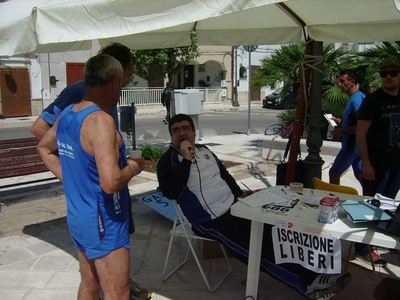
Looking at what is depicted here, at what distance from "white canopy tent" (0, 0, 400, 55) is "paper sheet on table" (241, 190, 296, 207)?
1.25 metres

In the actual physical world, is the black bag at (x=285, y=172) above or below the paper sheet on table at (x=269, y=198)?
below

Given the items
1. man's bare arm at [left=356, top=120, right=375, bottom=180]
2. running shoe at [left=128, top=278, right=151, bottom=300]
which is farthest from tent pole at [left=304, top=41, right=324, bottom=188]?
running shoe at [left=128, top=278, right=151, bottom=300]

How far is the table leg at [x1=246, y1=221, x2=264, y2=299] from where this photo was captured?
2.73 metres

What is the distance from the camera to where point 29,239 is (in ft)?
13.6

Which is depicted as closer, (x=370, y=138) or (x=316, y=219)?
(x=316, y=219)

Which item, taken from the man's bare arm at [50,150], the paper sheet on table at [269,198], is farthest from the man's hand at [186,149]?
the man's bare arm at [50,150]

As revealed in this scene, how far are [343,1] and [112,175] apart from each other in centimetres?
256

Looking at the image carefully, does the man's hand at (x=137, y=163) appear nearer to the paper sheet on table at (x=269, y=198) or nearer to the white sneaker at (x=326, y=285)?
the paper sheet on table at (x=269, y=198)

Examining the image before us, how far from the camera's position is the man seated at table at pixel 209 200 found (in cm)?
276

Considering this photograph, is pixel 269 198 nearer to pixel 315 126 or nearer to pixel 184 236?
pixel 184 236

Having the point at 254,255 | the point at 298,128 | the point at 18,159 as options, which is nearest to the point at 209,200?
the point at 254,255

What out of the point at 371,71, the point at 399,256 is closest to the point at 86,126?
the point at 399,256

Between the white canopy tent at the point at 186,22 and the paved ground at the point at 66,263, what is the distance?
179cm

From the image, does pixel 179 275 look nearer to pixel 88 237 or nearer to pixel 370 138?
pixel 88 237
